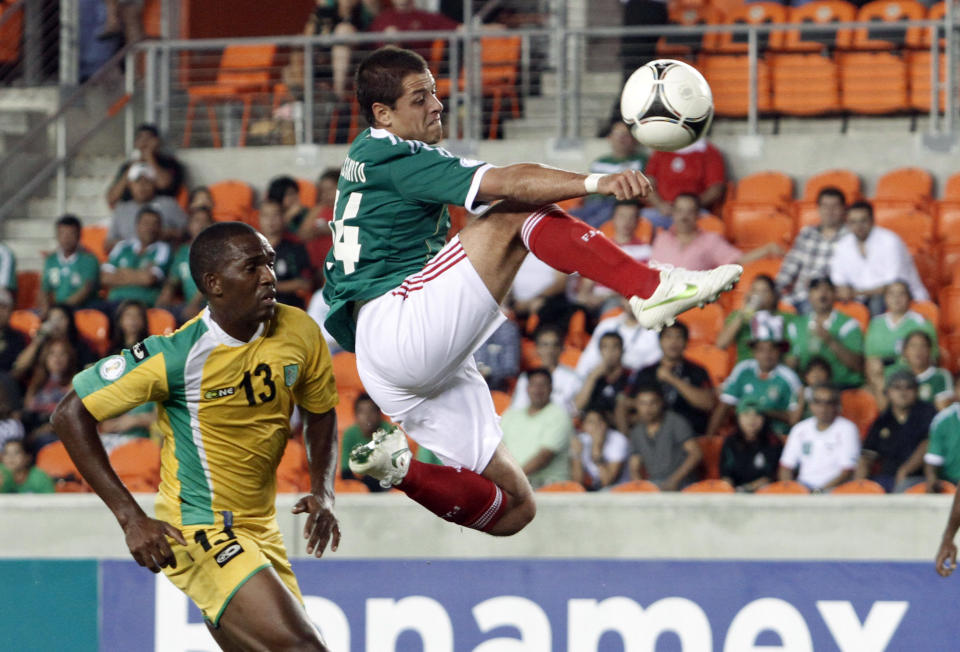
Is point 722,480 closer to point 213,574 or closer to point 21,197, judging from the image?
point 213,574

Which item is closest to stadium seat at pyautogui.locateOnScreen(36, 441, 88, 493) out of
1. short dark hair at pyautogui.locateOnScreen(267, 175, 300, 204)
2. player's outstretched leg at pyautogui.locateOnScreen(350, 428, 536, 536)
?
short dark hair at pyautogui.locateOnScreen(267, 175, 300, 204)

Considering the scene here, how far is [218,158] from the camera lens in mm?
12484

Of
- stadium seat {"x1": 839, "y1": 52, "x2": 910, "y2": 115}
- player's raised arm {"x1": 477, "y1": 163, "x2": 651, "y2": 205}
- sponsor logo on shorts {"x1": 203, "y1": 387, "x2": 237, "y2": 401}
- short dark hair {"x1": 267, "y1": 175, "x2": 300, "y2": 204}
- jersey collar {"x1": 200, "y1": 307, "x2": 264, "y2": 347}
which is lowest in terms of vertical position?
sponsor logo on shorts {"x1": 203, "y1": 387, "x2": 237, "y2": 401}

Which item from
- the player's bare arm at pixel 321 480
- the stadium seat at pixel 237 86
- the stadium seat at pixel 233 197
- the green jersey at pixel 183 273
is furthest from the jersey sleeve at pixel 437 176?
the stadium seat at pixel 237 86

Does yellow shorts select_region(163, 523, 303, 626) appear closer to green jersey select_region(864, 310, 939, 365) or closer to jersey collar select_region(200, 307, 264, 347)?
jersey collar select_region(200, 307, 264, 347)

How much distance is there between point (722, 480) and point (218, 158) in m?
5.78

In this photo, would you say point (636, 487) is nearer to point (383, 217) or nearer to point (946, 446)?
point (946, 446)

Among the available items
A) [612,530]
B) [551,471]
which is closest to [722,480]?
[551,471]

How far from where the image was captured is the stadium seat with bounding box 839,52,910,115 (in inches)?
460

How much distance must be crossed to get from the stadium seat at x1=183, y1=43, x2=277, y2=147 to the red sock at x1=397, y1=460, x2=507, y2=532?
766 cm

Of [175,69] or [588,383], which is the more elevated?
[175,69]

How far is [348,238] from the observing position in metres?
5.44

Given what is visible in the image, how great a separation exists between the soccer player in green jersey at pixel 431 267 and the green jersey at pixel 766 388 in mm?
3384

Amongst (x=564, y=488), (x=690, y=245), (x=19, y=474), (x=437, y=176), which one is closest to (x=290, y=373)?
(x=437, y=176)
